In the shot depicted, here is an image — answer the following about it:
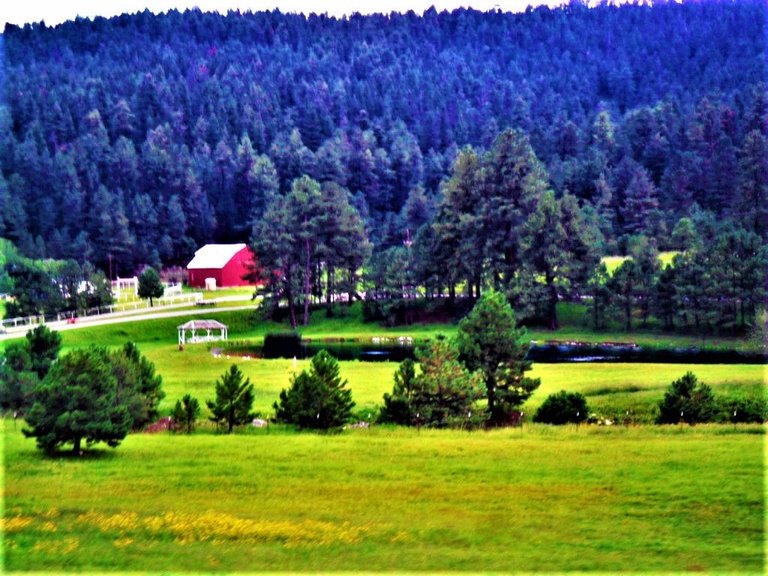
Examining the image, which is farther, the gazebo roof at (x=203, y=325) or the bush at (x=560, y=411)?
the gazebo roof at (x=203, y=325)

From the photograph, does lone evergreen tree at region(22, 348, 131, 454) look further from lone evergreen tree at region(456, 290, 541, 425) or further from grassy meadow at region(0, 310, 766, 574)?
lone evergreen tree at region(456, 290, 541, 425)

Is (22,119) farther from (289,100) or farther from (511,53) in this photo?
(511,53)

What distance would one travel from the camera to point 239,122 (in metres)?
43.6

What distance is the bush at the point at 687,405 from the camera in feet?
51.9

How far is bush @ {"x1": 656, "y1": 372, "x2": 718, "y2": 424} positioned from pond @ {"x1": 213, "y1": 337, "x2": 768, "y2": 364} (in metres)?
5.25

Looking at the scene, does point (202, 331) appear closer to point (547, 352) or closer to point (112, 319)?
point (112, 319)

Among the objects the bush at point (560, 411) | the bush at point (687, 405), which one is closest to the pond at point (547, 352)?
the bush at point (687, 405)

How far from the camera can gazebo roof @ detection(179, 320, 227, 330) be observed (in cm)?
2228

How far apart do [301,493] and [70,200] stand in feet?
64.2

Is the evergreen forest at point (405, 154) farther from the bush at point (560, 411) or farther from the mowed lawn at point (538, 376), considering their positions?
the bush at point (560, 411)

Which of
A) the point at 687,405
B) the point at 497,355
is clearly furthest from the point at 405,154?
the point at 687,405

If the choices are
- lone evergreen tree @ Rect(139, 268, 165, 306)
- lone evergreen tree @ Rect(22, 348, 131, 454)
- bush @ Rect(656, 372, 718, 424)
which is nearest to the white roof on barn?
lone evergreen tree @ Rect(139, 268, 165, 306)

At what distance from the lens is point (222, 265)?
27750 mm

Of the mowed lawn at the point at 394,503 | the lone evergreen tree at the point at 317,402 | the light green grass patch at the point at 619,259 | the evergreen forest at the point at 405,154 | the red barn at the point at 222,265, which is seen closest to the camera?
the mowed lawn at the point at 394,503
